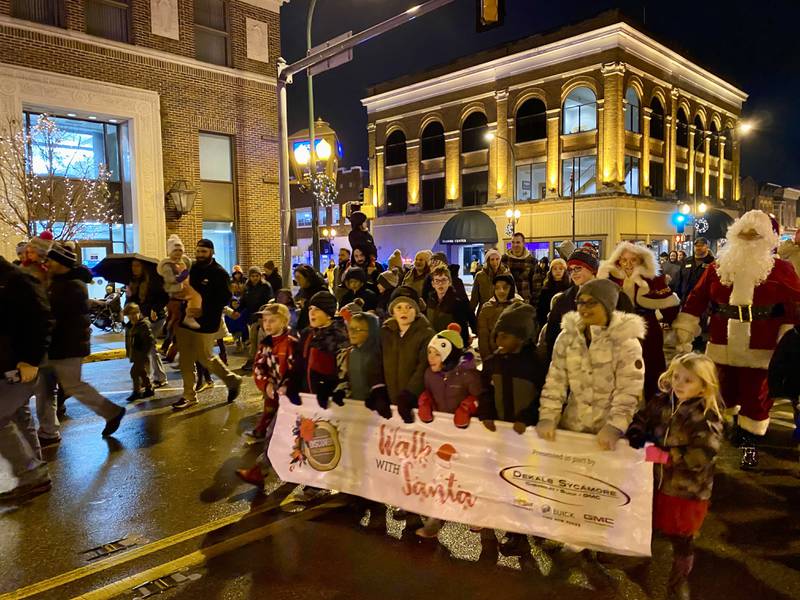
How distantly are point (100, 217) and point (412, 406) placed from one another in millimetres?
A: 14130

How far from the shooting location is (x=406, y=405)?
13.5 ft

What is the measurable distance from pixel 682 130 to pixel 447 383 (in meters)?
40.6

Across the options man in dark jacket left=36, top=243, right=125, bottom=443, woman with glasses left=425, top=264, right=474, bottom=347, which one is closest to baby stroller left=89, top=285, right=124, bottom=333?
man in dark jacket left=36, top=243, right=125, bottom=443

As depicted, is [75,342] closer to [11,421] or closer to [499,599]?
[11,421]

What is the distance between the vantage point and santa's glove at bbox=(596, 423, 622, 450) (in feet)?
10.9

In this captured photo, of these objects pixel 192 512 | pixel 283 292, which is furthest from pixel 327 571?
pixel 283 292

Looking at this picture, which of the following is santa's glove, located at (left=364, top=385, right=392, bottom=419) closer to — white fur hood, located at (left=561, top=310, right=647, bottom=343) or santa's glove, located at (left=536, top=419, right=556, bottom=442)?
santa's glove, located at (left=536, top=419, right=556, bottom=442)

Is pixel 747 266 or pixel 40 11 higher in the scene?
pixel 40 11

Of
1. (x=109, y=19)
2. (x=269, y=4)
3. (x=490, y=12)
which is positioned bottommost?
(x=490, y=12)

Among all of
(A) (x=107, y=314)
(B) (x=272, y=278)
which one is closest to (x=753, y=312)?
(B) (x=272, y=278)

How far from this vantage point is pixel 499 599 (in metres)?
3.31

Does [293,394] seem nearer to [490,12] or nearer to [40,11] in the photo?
[490,12]

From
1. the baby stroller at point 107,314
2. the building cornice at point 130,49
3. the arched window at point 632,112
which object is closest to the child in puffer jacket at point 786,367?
the baby stroller at point 107,314

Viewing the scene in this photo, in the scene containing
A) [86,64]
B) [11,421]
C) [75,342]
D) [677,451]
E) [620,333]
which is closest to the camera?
[677,451]
